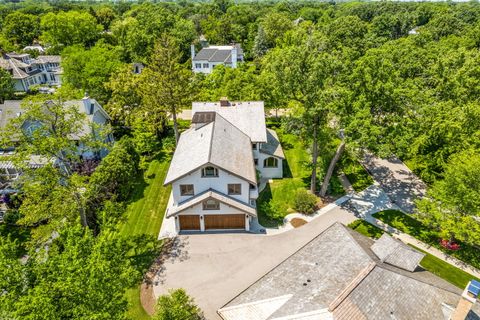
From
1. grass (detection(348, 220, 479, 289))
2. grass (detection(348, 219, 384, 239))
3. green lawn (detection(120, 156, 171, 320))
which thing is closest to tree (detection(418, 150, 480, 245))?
grass (detection(348, 220, 479, 289))

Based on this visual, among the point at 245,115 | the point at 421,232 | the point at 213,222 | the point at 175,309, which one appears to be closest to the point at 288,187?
the point at 245,115

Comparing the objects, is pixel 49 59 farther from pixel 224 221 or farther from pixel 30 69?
pixel 224 221

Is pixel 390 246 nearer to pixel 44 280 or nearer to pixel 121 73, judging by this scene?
pixel 44 280

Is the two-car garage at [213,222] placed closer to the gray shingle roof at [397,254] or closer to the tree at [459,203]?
the gray shingle roof at [397,254]

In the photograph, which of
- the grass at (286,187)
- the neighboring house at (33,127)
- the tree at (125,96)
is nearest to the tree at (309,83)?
the grass at (286,187)

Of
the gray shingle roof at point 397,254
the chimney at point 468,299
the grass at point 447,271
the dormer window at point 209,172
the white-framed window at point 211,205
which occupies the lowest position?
the grass at point 447,271

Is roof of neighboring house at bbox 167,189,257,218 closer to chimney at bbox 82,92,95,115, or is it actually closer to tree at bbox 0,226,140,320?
tree at bbox 0,226,140,320

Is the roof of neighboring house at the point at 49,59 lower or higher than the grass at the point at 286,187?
higher
